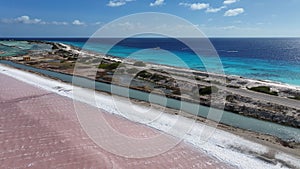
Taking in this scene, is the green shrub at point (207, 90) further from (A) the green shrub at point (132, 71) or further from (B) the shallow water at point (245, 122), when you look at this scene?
(A) the green shrub at point (132, 71)

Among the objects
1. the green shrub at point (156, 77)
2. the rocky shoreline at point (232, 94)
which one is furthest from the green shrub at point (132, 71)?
the green shrub at point (156, 77)

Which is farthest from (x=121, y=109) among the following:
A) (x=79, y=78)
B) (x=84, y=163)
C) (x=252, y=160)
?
(x=79, y=78)

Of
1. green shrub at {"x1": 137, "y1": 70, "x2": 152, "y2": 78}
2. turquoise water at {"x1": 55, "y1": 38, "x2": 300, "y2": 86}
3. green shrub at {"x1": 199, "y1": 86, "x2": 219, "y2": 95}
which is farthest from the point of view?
turquoise water at {"x1": 55, "y1": 38, "x2": 300, "y2": 86}

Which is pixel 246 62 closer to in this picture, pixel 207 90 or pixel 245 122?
pixel 207 90

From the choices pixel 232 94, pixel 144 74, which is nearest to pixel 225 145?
pixel 232 94

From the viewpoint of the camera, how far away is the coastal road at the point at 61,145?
1284cm

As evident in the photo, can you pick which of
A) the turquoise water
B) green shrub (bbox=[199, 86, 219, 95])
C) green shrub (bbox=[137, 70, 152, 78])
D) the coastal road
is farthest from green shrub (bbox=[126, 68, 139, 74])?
the coastal road

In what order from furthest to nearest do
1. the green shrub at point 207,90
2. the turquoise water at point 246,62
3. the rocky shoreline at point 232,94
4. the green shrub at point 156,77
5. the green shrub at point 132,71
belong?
the turquoise water at point 246,62 → the green shrub at point 132,71 → the green shrub at point 156,77 → the green shrub at point 207,90 → the rocky shoreline at point 232,94

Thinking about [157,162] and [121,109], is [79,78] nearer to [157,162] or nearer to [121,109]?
[121,109]

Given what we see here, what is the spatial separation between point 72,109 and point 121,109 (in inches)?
158

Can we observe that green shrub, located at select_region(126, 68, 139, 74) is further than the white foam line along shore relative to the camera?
Yes

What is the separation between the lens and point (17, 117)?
19.1 m

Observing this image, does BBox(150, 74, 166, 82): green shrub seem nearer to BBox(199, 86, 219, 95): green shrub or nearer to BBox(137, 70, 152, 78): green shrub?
BBox(137, 70, 152, 78): green shrub

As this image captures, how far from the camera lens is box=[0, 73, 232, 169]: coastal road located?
12.8 m
